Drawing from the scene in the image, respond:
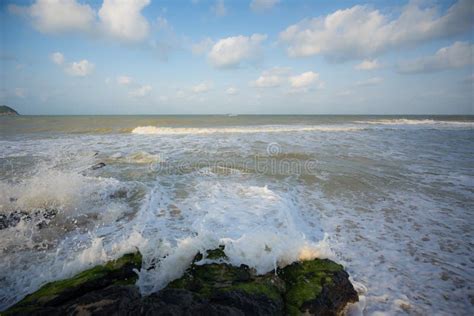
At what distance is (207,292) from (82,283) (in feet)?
5.09

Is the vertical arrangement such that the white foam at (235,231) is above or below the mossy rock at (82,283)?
below

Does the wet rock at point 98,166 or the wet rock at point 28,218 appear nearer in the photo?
the wet rock at point 28,218

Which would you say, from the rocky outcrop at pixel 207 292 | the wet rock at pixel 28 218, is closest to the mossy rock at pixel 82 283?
the rocky outcrop at pixel 207 292

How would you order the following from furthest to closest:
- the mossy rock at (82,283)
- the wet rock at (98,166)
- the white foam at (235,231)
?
the wet rock at (98,166), the white foam at (235,231), the mossy rock at (82,283)

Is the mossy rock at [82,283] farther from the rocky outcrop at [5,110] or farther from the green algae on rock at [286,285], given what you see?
the rocky outcrop at [5,110]

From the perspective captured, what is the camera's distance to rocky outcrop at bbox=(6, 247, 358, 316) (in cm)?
247

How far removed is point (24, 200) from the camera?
22.1 feet

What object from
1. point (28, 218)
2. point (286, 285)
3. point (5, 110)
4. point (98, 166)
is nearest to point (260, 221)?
point (286, 285)

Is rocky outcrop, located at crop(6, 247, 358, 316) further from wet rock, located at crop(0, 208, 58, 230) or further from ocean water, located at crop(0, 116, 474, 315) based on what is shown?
wet rock, located at crop(0, 208, 58, 230)

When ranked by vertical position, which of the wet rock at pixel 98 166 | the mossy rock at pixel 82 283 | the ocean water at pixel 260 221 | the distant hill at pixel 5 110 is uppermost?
the distant hill at pixel 5 110

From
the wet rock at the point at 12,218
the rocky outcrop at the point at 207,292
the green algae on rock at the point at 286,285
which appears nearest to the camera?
the rocky outcrop at the point at 207,292

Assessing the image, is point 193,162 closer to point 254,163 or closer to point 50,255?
point 254,163

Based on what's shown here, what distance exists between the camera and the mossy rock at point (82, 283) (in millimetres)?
2686

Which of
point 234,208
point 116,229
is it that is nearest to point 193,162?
point 234,208
